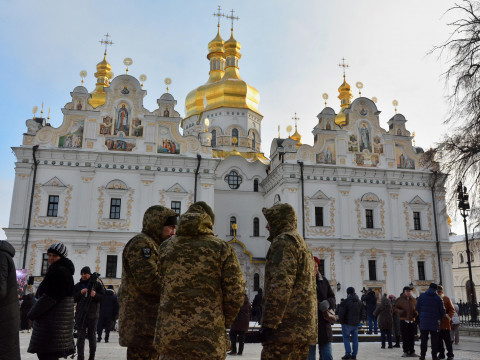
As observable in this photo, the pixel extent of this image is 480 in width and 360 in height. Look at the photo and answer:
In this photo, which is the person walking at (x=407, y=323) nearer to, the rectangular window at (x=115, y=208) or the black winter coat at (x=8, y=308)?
the black winter coat at (x=8, y=308)

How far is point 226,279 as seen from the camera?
4312 millimetres

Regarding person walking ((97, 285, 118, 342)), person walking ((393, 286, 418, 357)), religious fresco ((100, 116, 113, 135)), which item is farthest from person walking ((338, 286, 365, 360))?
religious fresco ((100, 116, 113, 135))

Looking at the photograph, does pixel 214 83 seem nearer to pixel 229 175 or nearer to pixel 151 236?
pixel 229 175

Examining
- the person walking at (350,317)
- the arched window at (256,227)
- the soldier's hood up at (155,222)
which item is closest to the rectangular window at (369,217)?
the arched window at (256,227)

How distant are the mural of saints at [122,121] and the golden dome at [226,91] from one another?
11.5m

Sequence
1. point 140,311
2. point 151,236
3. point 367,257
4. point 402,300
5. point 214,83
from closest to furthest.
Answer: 1. point 140,311
2. point 151,236
3. point 402,300
4. point 367,257
5. point 214,83

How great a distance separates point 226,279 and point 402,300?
8.58 meters

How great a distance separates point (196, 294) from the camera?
13.9 ft

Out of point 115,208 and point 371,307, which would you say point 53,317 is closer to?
point 371,307

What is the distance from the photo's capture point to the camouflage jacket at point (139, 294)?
509 cm

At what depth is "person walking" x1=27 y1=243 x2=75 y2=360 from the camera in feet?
17.0

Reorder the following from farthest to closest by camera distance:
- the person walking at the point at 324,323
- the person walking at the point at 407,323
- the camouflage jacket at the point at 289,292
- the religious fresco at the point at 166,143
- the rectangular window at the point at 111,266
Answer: the religious fresco at the point at 166,143
the rectangular window at the point at 111,266
the person walking at the point at 407,323
the person walking at the point at 324,323
the camouflage jacket at the point at 289,292

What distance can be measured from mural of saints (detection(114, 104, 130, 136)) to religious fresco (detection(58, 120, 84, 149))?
2036 millimetres

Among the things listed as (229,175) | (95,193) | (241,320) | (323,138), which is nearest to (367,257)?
(323,138)
